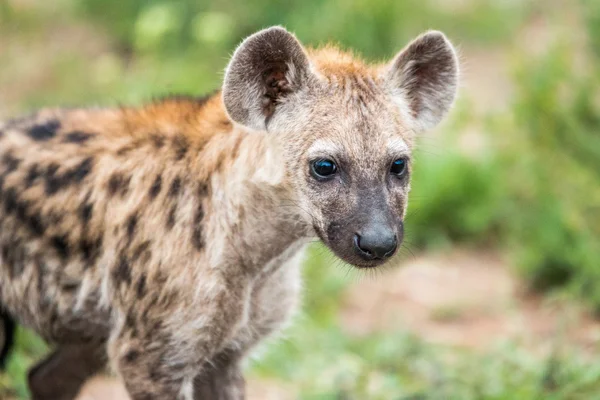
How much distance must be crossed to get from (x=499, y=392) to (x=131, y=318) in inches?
62.0

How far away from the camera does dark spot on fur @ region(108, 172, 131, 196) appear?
3.64m

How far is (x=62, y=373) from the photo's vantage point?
4047 mm

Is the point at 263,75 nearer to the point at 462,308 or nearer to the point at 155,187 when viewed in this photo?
the point at 155,187

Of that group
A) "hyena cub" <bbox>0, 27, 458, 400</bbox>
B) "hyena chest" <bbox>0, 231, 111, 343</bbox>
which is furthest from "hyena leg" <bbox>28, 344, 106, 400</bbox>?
"hyena chest" <bbox>0, 231, 111, 343</bbox>

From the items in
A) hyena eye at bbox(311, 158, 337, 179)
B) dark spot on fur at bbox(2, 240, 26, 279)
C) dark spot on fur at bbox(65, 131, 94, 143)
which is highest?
hyena eye at bbox(311, 158, 337, 179)

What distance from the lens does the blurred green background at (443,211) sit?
468 cm

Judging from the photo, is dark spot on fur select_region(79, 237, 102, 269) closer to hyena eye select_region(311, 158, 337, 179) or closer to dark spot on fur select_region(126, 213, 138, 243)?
dark spot on fur select_region(126, 213, 138, 243)

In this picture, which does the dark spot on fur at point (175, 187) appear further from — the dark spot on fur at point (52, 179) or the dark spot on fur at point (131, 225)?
the dark spot on fur at point (52, 179)

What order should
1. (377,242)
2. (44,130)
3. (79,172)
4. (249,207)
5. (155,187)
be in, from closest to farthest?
1. (377,242)
2. (249,207)
3. (155,187)
4. (79,172)
5. (44,130)

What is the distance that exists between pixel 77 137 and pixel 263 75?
31.3 inches

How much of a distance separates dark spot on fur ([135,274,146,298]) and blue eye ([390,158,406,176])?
89 centimetres

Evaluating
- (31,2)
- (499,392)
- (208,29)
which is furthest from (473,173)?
(31,2)

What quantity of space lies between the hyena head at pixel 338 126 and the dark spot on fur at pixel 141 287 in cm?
60

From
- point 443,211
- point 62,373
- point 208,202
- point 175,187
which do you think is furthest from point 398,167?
point 443,211
